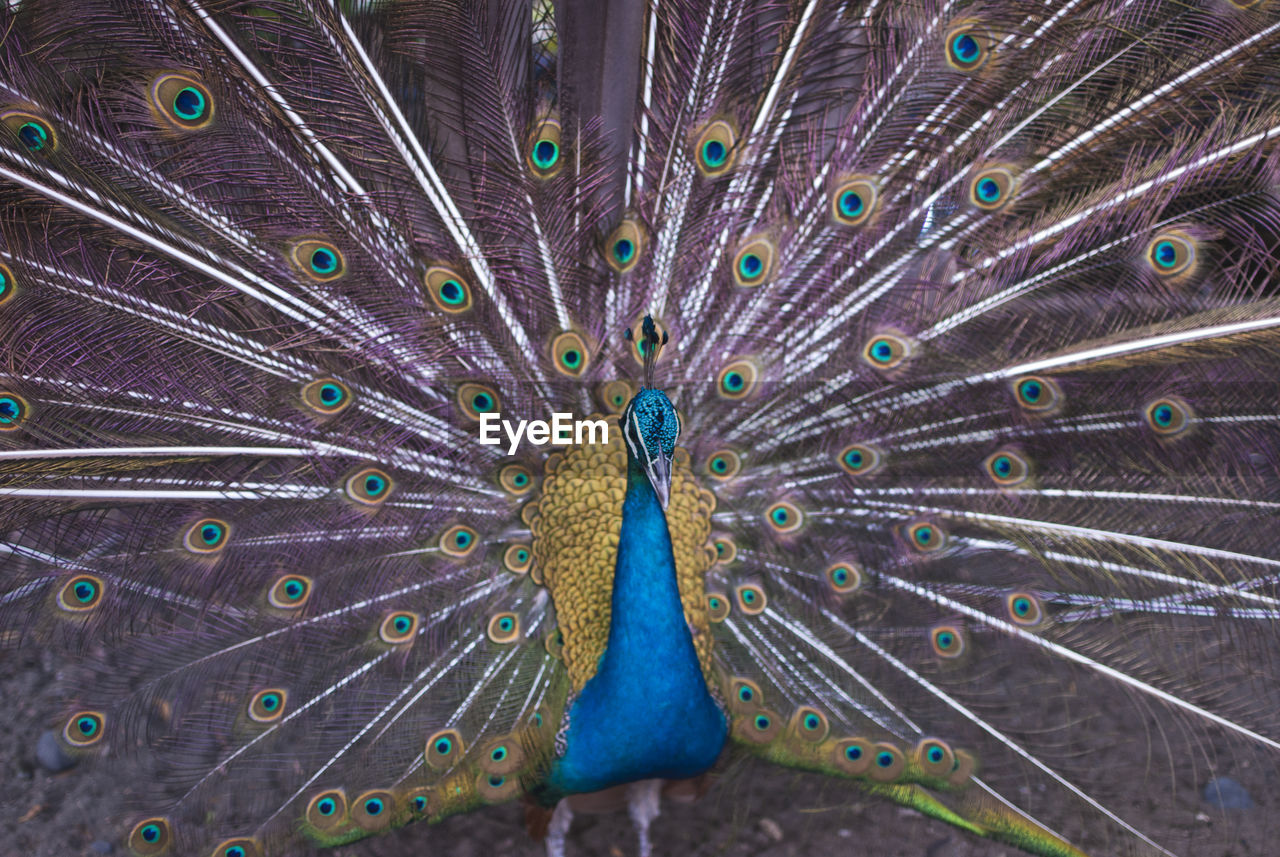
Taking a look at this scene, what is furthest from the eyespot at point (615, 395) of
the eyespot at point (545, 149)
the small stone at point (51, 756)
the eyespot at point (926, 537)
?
the small stone at point (51, 756)

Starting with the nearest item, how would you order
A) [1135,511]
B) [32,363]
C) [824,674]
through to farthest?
[32,363]
[1135,511]
[824,674]

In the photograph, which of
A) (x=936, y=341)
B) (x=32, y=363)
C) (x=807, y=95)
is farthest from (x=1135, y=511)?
(x=32, y=363)

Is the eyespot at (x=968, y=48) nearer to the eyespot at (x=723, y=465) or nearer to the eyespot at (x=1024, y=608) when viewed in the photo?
the eyespot at (x=723, y=465)

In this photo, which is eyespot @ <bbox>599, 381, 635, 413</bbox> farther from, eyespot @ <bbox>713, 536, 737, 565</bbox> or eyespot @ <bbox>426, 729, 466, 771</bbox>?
eyespot @ <bbox>426, 729, 466, 771</bbox>

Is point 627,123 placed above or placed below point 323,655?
above

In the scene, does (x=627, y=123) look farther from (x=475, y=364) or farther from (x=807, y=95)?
(x=475, y=364)

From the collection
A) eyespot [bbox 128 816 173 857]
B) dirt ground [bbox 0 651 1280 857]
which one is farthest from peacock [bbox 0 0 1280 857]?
dirt ground [bbox 0 651 1280 857]

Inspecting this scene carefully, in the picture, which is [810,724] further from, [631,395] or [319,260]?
[319,260]
